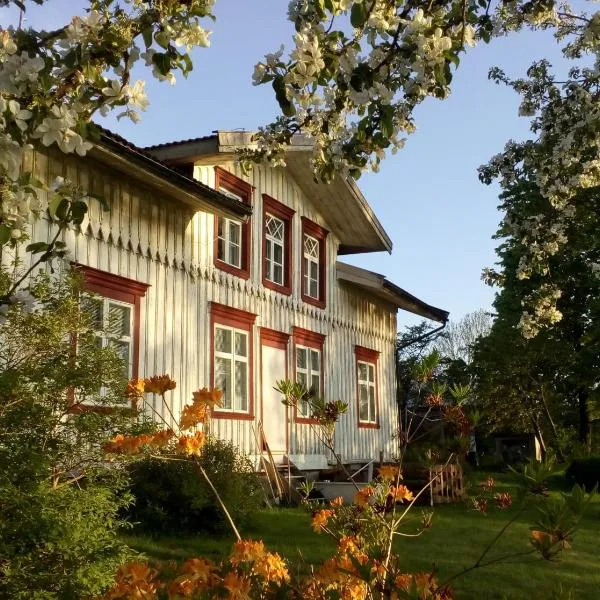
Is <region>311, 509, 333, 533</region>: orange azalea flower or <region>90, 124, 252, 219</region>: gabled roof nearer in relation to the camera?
<region>311, 509, 333, 533</region>: orange azalea flower

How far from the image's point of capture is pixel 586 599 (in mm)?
7562

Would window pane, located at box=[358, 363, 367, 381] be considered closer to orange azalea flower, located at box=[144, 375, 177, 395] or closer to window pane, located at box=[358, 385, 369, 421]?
window pane, located at box=[358, 385, 369, 421]

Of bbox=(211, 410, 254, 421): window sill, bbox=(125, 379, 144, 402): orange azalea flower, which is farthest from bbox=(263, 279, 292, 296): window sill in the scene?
bbox=(125, 379, 144, 402): orange azalea flower

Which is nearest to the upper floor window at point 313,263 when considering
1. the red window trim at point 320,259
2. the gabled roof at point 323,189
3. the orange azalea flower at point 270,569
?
the red window trim at point 320,259

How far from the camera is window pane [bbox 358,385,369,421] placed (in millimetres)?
19625

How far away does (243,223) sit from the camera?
51.5 ft

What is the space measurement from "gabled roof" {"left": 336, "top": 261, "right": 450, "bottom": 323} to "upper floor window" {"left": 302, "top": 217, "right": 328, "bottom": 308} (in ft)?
2.18

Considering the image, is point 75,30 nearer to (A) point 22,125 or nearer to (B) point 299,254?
(A) point 22,125

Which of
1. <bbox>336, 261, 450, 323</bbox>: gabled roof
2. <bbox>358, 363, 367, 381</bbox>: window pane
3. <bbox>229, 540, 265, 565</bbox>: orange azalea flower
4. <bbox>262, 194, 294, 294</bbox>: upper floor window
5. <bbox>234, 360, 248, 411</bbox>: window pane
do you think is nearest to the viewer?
<bbox>229, 540, 265, 565</bbox>: orange azalea flower

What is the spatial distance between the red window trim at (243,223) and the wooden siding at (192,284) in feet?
0.47

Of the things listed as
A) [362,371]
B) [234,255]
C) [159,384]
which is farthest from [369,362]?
[159,384]

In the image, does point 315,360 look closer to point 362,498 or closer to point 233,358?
point 233,358

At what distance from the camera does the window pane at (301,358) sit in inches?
683

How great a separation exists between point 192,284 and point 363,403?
7493 mm
